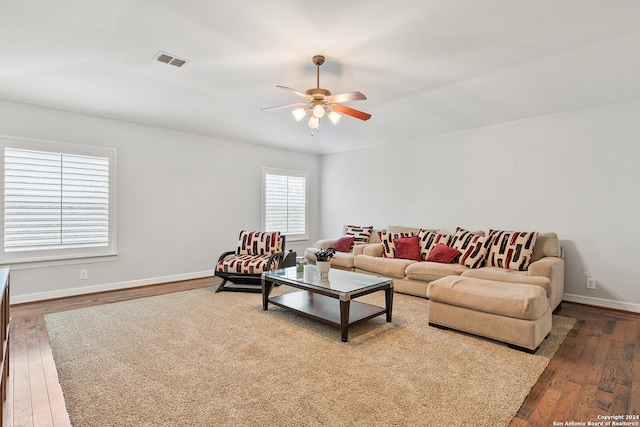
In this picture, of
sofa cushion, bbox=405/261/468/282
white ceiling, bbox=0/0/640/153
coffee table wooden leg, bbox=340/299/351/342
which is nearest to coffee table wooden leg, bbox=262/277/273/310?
coffee table wooden leg, bbox=340/299/351/342

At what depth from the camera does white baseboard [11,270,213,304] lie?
13.6 feet

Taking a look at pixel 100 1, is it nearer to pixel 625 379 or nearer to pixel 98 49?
pixel 98 49

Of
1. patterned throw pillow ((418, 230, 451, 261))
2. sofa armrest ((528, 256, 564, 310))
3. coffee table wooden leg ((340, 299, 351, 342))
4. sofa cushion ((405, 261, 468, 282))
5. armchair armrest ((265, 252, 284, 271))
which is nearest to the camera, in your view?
coffee table wooden leg ((340, 299, 351, 342))

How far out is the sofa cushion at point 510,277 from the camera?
346cm

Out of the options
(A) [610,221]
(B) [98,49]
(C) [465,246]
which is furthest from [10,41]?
(A) [610,221]

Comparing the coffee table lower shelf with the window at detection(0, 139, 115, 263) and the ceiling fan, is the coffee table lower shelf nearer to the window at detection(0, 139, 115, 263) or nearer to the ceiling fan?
the ceiling fan

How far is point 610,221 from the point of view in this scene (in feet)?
13.1

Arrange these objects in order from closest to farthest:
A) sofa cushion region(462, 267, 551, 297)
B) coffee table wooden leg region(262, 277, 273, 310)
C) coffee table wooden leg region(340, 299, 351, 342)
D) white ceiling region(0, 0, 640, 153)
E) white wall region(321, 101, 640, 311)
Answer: white ceiling region(0, 0, 640, 153), coffee table wooden leg region(340, 299, 351, 342), sofa cushion region(462, 267, 551, 297), coffee table wooden leg region(262, 277, 273, 310), white wall region(321, 101, 640, 311)

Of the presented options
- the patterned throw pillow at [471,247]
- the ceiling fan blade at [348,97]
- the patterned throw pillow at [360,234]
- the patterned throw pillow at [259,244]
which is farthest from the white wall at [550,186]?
the ceiling fan blade at [348,97]

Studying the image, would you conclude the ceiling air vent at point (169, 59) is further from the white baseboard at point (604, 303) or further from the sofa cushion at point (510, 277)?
the white baseboard at point (604, 303)

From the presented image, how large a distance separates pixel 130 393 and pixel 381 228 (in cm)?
500

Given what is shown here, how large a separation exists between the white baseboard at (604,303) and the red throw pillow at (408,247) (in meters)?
1.94

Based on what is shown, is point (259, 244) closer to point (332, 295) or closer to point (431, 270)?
point (332, 295)

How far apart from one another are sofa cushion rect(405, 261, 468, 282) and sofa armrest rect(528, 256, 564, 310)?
77 cm
